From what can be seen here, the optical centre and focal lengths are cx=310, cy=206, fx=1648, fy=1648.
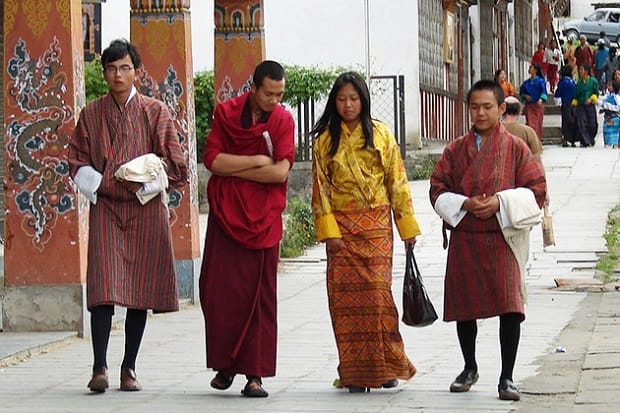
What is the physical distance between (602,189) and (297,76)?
15.5ft

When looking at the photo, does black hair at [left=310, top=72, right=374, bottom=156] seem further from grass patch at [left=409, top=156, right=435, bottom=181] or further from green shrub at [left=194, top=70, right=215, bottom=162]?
grass patch at [left=409, top=156, right=435, bottom=181]

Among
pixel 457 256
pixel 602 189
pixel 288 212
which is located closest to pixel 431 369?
pixel 457 256

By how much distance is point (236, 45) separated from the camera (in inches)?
581

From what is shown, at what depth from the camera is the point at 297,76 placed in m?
24.2

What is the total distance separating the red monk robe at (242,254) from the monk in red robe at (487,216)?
895mm

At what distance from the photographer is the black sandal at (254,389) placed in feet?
27.6

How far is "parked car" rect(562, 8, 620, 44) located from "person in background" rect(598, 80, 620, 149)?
28217 millimetres

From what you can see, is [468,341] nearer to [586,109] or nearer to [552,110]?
[586,109]

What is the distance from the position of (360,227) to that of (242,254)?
0.62 m

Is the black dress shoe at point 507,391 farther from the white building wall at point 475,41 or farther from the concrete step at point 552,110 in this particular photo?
the concrete step at point 552,110

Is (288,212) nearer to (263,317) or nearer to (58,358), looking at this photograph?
(58,358)

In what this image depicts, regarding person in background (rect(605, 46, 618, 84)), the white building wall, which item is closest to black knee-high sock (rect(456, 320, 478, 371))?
the white building wall

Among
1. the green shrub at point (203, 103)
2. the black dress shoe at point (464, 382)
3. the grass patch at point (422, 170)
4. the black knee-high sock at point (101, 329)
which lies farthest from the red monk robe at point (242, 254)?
the grass patch at point (422, 170)

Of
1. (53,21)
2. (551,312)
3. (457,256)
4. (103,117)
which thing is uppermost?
(53,21)
